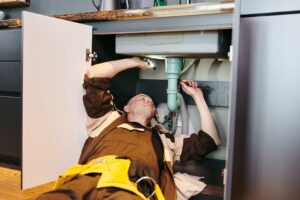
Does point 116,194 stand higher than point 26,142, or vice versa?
point 26,142

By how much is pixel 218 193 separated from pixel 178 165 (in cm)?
31

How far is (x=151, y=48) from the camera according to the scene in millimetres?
1356

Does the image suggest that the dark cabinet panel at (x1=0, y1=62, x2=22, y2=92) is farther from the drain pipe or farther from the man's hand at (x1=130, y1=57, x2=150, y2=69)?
the drain pipe

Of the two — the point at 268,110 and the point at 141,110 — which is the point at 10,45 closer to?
the point at 141,110

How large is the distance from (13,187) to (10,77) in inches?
21.6

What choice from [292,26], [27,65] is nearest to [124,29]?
[27,65]

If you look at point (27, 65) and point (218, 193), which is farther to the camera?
point (218, 193)

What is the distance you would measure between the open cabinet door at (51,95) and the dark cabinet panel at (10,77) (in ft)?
1.19

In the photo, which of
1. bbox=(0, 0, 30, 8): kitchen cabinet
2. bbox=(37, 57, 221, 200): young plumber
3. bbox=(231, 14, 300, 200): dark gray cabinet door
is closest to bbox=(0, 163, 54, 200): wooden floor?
bbox=(37, 57, 221, 200): young plumber

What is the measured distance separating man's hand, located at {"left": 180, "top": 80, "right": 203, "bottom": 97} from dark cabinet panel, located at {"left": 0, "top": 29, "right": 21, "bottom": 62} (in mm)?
843

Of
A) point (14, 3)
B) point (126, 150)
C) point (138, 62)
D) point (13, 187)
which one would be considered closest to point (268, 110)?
point (126, 150)

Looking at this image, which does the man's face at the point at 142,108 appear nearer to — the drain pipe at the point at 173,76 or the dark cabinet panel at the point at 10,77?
the drain pipe at the point at 173,76

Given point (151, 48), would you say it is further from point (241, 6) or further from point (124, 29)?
point (241, 6)

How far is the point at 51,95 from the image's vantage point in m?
1.27
